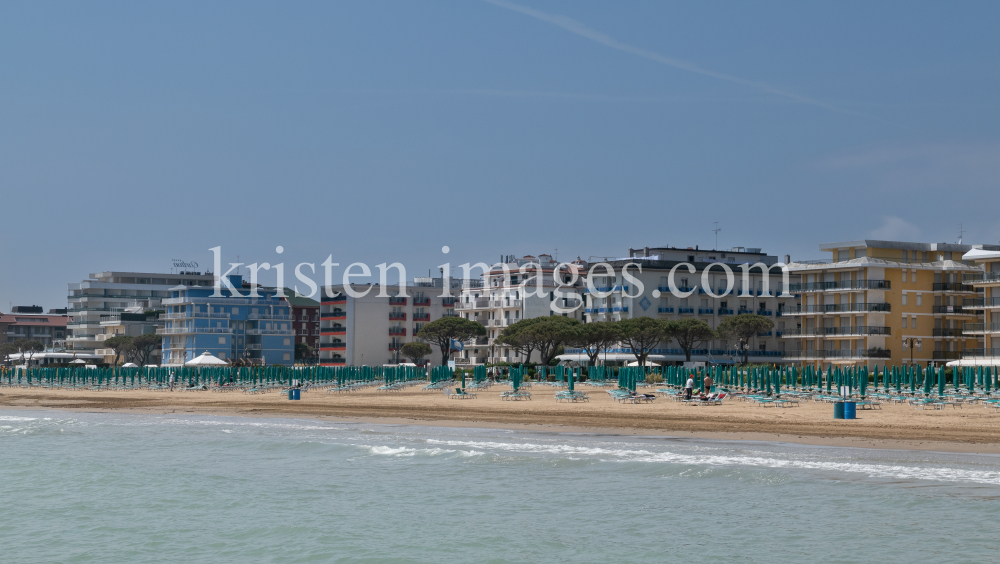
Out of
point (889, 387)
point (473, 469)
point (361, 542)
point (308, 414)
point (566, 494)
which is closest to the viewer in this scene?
point (361, 542)

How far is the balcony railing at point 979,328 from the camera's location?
71625mm

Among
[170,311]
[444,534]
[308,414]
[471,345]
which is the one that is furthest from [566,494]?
[170,311]

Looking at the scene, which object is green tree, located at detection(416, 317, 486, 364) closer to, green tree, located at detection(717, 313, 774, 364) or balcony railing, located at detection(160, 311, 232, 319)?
balcony railing, located at detection(160, 311, 232, 319)

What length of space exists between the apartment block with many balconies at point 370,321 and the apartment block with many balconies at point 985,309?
5891 cm

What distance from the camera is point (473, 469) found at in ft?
78.1

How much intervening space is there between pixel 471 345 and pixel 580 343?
30.7m

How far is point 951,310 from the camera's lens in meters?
78.5

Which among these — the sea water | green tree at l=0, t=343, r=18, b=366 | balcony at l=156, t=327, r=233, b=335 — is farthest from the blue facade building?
the sea water

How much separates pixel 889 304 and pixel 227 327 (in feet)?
216

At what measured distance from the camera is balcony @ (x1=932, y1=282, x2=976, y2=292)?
3111 inches

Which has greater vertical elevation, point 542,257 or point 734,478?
point 542,257

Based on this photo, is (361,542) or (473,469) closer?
(361,542)

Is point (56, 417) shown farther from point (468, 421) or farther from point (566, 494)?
point (566, 494)

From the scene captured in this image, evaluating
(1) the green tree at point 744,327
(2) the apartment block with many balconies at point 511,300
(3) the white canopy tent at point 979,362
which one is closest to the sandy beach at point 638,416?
(3) the white canopy tent at point 979,362
